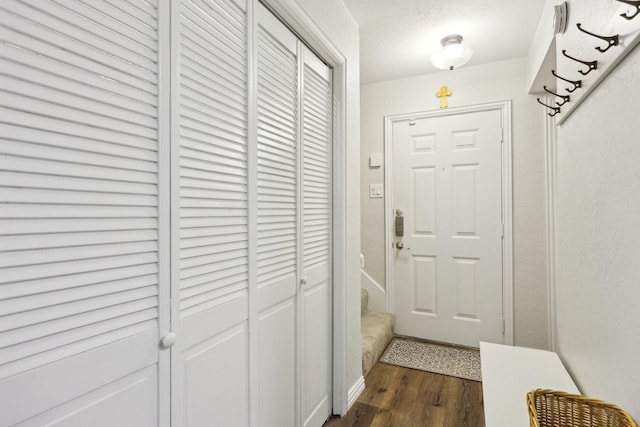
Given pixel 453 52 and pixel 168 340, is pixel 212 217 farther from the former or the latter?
pixel 453 52

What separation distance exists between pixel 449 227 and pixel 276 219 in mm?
1981

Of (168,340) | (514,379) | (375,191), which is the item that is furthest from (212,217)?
(375,191)

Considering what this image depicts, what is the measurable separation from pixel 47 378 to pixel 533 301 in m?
3.00

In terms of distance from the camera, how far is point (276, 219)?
1436 mm

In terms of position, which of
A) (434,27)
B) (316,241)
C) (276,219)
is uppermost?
(434,27)

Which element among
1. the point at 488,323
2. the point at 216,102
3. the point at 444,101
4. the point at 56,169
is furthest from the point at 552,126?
the point at 56,169

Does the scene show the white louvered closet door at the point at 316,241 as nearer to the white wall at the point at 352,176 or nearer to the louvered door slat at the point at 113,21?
the white wall at the point at 352,176

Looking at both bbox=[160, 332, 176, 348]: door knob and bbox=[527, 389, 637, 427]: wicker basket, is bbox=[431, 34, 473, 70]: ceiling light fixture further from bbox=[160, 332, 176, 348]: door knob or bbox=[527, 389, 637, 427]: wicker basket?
bbox=[160, 332, 176, 348]: door knob

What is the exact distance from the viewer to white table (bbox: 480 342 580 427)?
3.78ft

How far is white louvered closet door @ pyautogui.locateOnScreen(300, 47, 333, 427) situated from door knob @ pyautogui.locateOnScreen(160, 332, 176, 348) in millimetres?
796

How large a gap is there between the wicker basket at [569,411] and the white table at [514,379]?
108 mm

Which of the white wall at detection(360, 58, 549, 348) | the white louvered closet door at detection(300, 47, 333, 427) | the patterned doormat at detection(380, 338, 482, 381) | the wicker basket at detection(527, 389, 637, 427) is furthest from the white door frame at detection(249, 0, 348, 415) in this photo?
the white wall at detection(360, 58, 549, 348)

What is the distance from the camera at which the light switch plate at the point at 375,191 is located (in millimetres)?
3138

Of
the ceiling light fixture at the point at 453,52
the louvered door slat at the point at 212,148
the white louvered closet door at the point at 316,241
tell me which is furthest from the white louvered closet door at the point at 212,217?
the ceiling light fixture at the point at 453,52
